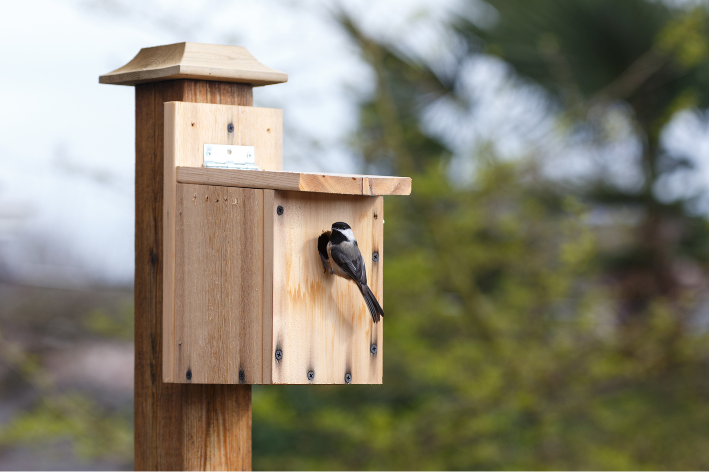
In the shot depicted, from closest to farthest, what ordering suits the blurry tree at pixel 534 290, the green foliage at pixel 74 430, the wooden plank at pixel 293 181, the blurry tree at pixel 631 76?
the wooden plank at pixel 293 181, the green foliage at pixel 74 430, the blurry tree at pixel 534 290, the blurry tree at pixel 631 76

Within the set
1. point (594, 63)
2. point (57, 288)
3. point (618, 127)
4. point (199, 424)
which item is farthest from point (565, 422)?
point (199, 424)

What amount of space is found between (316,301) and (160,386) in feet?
1.20

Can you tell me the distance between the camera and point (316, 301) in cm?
153

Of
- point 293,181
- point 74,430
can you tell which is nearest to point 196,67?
point 293,181

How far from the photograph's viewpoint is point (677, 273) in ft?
17.6

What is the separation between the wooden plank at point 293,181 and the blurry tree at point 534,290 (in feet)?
8.17

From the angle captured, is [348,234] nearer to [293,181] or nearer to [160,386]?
[293,181]

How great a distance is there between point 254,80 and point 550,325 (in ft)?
11.0

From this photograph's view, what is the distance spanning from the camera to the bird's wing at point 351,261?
4.85 feet

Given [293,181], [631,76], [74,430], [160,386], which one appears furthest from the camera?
[631,76]

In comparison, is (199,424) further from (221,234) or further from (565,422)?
(565,422)

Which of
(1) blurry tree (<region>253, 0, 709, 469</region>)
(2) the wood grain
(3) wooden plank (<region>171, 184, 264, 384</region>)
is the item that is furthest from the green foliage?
(3) wooden plank (<region>171, 184, 264, 384</region>)

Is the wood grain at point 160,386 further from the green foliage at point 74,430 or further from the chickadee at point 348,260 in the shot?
the green foliage at point 74,430

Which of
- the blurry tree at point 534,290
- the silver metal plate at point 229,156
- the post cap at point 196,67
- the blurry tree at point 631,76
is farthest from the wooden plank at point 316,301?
the blurry tree at point 631,76
